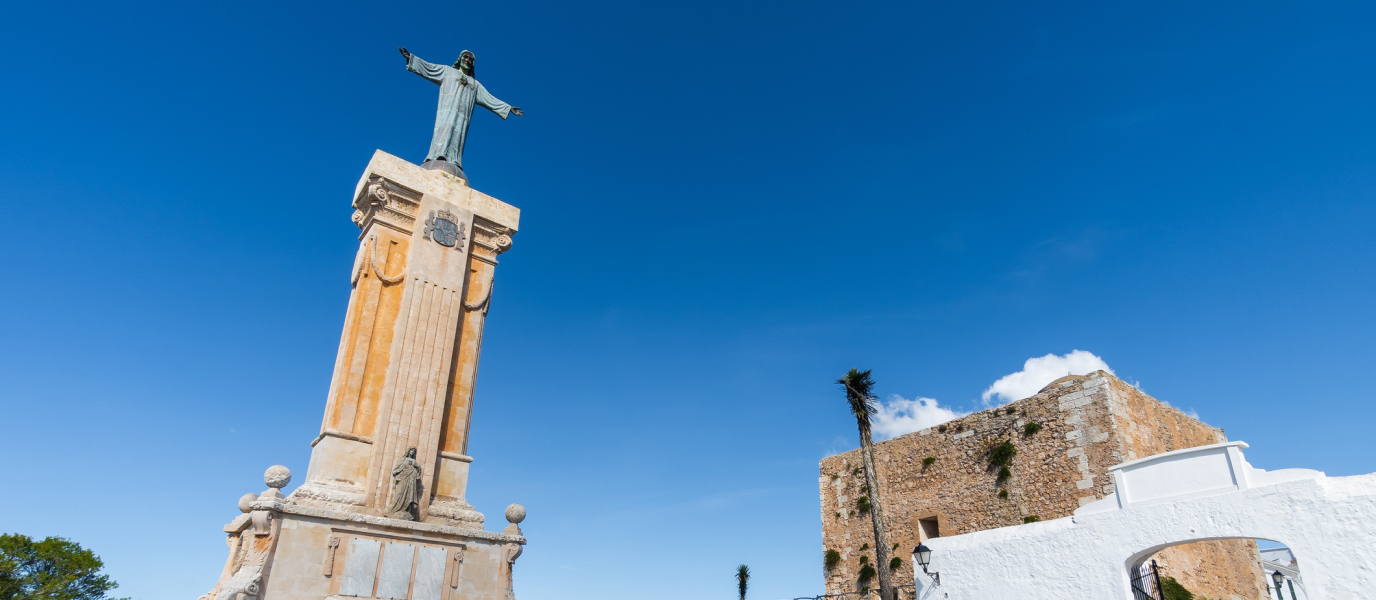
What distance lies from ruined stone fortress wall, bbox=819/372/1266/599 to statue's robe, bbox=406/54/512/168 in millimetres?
16004

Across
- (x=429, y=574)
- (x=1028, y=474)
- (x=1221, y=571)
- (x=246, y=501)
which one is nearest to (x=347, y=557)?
(x=429, y=574)

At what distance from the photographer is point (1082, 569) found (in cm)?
1130

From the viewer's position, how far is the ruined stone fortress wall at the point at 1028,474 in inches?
721

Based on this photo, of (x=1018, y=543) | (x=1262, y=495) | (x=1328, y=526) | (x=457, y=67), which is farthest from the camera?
(x=457, y=67)

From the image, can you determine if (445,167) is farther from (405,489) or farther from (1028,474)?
(1028,474)

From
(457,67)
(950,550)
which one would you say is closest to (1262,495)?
(950,550)

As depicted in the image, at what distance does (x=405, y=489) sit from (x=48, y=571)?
29.3m

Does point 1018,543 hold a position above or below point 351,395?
below

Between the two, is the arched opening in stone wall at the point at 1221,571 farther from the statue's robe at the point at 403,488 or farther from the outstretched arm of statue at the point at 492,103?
the outstretched arm of statue at the point at 492,103

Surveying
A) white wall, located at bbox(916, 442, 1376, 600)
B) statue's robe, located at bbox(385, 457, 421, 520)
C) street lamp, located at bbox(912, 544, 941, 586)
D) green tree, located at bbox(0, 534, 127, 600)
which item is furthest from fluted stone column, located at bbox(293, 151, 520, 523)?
green tree, located at bbox(0, 534, 127, 600)

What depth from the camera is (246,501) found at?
30.4ft

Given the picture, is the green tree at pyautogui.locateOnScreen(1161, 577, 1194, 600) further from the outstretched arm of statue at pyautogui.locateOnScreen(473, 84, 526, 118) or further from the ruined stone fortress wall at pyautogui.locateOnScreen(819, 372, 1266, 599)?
the outstretched arm of statue at pyautogui.locateOnScreen(473, 84, 526, 118)

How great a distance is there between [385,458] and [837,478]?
57.3 ft

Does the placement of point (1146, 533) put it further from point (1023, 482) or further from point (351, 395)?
point (351, 395)
